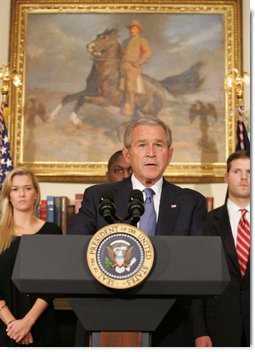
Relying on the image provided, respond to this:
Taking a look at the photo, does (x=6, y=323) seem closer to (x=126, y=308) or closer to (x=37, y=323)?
(x=37, y=323)

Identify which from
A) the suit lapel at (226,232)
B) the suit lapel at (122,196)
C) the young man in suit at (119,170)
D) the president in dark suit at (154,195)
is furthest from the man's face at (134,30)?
the suit lapel at (122,196)

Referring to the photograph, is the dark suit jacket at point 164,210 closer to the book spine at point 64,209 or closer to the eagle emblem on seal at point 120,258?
the eagle emblem on seal at point 120,258

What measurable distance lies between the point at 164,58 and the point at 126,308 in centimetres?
517

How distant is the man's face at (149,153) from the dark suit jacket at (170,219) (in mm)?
96

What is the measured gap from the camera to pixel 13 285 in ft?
13.9

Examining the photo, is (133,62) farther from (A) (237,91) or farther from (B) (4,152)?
(B) (4,152)

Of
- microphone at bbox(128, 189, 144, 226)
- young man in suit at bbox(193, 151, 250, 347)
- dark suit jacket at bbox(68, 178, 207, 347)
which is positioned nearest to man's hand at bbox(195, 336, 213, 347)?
dark suit jacket at bbox(68, 178, 207, 347)

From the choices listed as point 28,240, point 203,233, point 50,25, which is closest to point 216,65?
point 50,25

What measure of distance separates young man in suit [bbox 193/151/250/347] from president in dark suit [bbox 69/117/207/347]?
1.03m

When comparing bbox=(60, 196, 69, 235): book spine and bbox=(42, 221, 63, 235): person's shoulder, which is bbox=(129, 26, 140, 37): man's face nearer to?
bbox=(60, 196, 69, 235): book spine

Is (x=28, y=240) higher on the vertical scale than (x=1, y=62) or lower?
lower

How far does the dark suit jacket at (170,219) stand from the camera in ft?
8.67

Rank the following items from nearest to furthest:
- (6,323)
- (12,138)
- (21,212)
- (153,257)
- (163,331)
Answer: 1. (153,257)
2. (163,331)
3. (6,323)
4. (21,212)
5. (12,138)

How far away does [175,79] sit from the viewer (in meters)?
7.02
